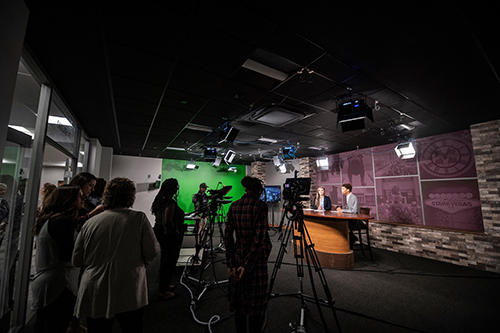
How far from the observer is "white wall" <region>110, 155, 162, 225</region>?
315 inches

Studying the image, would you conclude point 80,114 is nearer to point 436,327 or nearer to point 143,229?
point 143,229

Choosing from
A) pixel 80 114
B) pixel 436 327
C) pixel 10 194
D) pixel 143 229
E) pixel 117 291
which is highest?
pixel 80 114

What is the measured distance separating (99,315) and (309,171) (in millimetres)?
7370

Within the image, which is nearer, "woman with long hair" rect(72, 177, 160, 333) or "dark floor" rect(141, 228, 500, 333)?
"woman with long hair" rect(72, 177, 160, 333)

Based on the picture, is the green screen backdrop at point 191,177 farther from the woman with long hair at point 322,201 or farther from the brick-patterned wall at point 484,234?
the brick-patterned wall at point 484,234

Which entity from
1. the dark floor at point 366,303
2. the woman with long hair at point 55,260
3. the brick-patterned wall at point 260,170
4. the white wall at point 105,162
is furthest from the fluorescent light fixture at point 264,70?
the brick-patterned wall at point 260,170

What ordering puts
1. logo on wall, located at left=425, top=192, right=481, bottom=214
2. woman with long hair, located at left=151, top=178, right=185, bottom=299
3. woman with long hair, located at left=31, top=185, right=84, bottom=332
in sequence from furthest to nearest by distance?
logo on wall, located at left=425, top=192, right=481, bottom=214
woman with long hair, located at left=151, top=178, right=185, bottom=299
woman with long hair, located at left=31, top=185, right=84, bottom=332

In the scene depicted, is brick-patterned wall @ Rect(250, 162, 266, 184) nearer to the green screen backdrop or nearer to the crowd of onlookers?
the green screen backdrop

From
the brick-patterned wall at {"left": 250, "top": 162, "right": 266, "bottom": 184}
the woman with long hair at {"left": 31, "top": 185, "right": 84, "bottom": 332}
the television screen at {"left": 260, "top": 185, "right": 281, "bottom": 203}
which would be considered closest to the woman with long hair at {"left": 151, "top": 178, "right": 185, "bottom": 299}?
the woman with long hair at {"left": 31, "top": 185, "right": 84, "bottom": 332}

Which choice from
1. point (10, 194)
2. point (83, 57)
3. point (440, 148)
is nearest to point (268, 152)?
point (440, 148)

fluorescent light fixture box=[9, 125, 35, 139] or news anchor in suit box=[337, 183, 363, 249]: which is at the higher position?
fluorescent light fixture box=[9, 125, 35, 139]

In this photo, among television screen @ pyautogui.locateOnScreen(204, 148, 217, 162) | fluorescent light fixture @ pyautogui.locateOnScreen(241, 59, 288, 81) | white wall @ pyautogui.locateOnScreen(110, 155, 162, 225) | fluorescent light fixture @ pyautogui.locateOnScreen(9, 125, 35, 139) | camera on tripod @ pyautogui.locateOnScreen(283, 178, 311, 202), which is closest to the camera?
fluorescent light fixture @ pyautogui.locateOnScreen(9, 125, 35, 139)

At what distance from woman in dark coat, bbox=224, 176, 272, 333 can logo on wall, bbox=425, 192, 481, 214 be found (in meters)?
5.52

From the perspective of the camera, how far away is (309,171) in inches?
307
